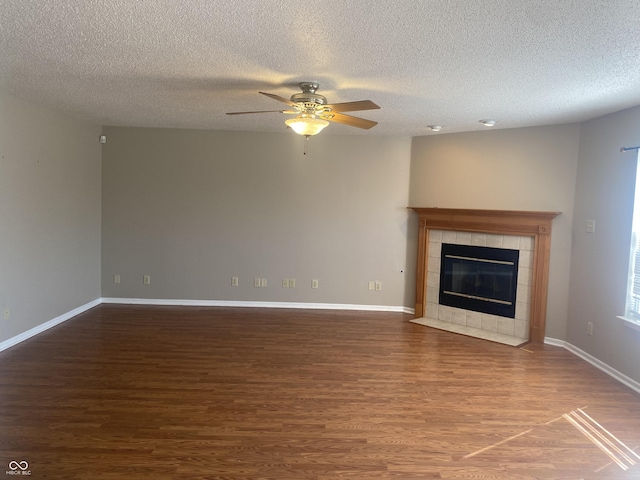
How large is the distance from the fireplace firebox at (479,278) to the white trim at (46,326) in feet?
15.3

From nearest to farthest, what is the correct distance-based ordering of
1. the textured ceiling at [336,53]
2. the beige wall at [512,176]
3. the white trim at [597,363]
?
the textured ceiling at [336,53], the white trim at [597,363], the beige wall at [512,176]

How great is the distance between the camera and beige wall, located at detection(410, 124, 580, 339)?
4.77 meters

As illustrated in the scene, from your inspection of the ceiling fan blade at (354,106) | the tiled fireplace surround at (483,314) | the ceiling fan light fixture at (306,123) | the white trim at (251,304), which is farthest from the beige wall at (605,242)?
the ceiling fan light fixture at (306,123)

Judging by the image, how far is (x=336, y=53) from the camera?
270 cm

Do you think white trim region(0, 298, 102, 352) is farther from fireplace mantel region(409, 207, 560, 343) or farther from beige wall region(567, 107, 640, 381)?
beige wall region(567, 107, 640, 381)

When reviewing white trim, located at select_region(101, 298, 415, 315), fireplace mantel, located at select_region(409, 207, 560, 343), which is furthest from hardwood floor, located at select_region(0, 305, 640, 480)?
white trim, located at select_region(101, 298, 415, 315)

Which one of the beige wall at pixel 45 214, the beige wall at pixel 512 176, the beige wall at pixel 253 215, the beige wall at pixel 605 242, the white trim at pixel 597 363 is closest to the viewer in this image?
the white trim at pixel 597 363

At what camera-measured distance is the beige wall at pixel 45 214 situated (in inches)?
163

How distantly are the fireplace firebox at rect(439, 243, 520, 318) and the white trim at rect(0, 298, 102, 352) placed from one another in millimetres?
4678

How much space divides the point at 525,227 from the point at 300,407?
339 cm

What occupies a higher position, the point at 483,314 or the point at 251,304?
the point at 483,314

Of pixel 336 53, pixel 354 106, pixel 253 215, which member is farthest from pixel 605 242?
pixel 253 215

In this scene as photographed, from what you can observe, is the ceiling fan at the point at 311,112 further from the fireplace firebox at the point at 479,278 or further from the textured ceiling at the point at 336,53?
the fireplace firebox at the point at 479,278

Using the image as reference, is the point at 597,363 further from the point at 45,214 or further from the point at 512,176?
the point at 45,214
